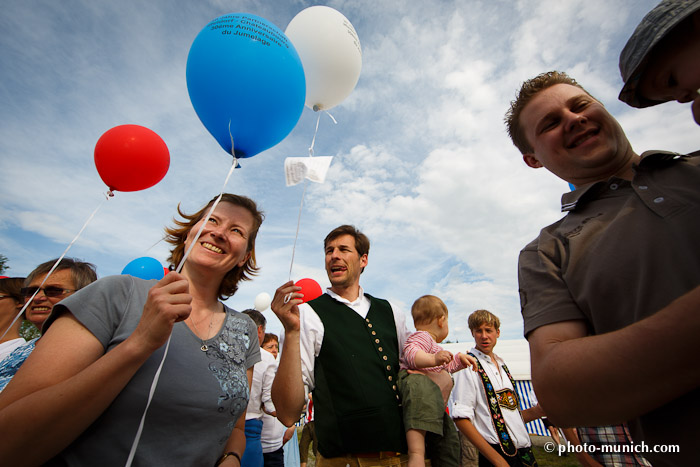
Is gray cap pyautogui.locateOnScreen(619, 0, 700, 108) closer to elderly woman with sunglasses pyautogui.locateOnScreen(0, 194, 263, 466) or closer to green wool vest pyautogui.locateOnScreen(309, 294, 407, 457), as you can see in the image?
elderly woman with sunglasses pyautogui.locateOnScreen(0, 194, 263, 466)

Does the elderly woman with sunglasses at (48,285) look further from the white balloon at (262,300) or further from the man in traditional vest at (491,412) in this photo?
the white balloon at (262,300)

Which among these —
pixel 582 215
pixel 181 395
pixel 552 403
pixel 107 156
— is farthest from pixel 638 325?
pixel 107 156

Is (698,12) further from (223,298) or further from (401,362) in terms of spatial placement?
(223,298)

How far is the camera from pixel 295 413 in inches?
71.1

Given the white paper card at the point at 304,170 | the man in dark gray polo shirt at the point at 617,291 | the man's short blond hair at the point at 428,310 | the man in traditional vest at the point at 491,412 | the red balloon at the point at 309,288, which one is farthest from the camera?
the red balloon at the point at 309,288

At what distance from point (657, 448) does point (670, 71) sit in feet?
3.21

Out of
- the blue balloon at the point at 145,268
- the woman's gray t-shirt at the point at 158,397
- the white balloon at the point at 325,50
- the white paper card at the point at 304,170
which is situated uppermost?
the white balloon at the point at 325,50

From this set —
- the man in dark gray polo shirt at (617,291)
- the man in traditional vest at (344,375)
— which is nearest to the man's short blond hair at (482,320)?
the man in traditional vest at (344,375)

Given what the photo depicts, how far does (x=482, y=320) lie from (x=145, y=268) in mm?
4696

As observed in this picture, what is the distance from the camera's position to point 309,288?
5598 mm

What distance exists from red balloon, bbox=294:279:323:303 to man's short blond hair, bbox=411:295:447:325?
2.90 metres

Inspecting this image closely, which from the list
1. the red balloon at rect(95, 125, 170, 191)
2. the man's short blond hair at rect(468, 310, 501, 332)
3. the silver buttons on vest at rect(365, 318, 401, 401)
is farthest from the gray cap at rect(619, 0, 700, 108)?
the red balloon at rect(95, 125, 170, 191)

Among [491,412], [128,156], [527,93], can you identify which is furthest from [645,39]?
[128,156]

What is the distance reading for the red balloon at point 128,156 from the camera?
3127 millimetres
